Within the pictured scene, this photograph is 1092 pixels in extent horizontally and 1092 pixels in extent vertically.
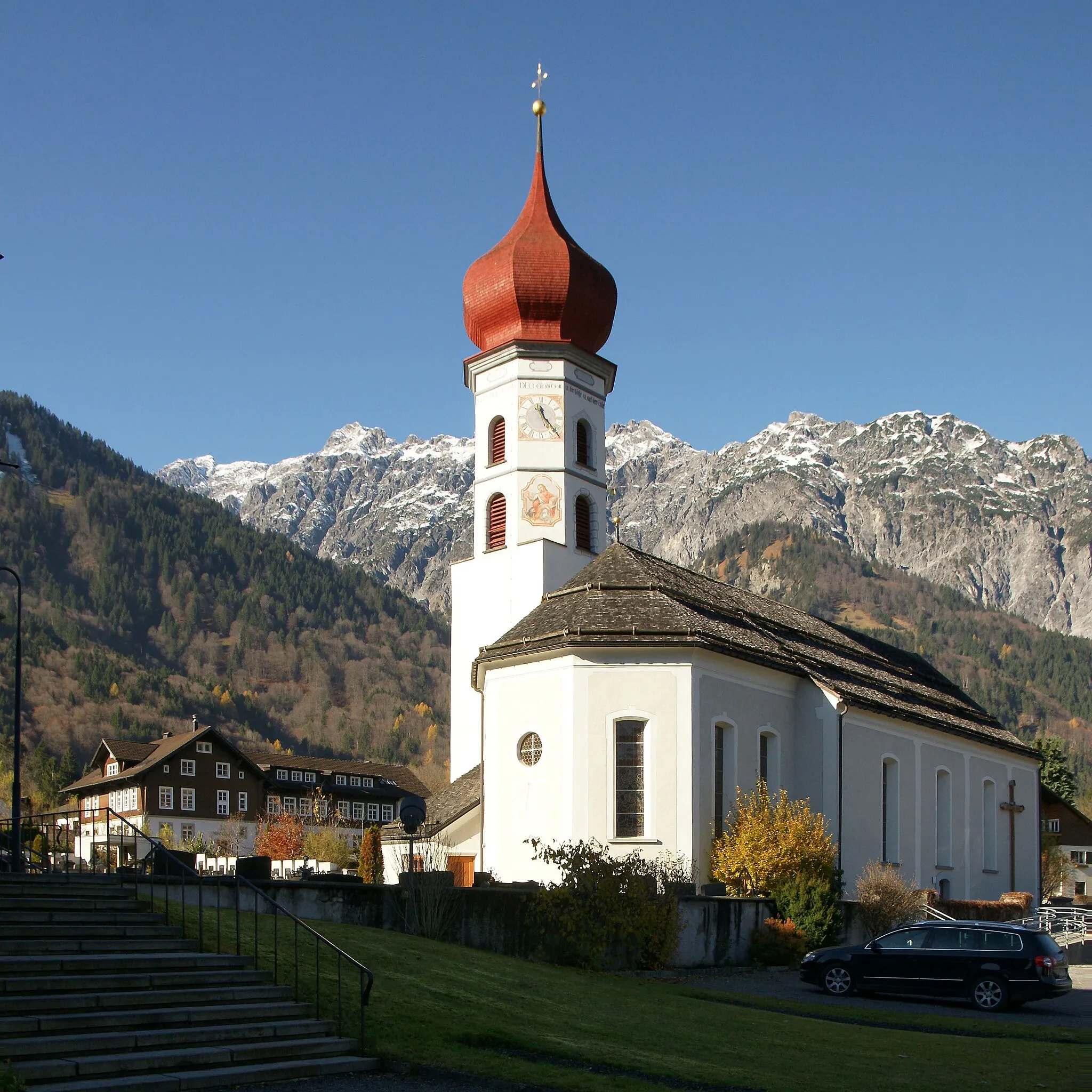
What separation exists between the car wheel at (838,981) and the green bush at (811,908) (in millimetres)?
4738

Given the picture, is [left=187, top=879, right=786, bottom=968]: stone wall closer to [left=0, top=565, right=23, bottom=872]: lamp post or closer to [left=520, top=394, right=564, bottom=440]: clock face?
[left=0, top=565, right=23, bottom=872]: lamp post

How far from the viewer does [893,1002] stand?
82.8 feet

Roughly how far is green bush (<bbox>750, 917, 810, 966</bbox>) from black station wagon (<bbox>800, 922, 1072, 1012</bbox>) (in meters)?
3.98

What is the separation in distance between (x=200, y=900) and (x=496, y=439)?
3362 cm

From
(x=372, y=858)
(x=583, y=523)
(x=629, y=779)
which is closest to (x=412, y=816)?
(x=629, y=779)

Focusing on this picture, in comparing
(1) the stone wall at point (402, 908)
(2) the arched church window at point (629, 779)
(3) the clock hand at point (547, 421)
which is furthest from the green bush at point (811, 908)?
(3) the clock hand at point (547, 421)

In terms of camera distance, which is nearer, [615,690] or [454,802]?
[615,690]

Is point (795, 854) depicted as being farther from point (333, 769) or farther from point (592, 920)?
point (333, 769)

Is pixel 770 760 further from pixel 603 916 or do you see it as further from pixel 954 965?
pixel 603 916

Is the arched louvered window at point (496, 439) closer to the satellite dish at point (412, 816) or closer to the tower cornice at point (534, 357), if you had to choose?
the tower cornice at point (534, 357)

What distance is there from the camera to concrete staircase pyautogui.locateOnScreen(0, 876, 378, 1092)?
13.4 meters

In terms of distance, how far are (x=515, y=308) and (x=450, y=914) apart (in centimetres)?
2839

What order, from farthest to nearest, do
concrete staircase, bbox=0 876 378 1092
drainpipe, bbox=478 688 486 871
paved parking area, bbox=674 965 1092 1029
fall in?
drainpipe, bbox=478 688 486 871, paved parking area, bbox=674 965 1092 1029, concrete staircase, bbox=0 876 378 1092

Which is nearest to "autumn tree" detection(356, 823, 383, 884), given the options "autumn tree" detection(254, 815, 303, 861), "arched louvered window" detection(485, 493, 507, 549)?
"arched louvered window" detection(485, 493, 507, 549)
